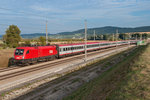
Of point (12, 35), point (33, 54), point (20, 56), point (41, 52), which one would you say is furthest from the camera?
point (12, 35)

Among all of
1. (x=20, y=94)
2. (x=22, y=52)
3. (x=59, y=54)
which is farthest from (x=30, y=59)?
(x=20, y=94)

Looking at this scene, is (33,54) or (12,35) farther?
(12,35)

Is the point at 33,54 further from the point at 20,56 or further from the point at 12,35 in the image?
the point at 12,35

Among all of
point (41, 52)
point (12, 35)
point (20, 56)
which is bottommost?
point (20, 56)

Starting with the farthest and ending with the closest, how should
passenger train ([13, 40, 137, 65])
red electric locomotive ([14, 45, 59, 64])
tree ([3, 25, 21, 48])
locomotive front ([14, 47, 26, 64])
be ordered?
tree ([3, 25, 21, 48])
passenger train ([13, 40, 137, 65])
red electric locomotive ([14, 45, 59, 64])
locomotive front ([14, 47, 26, 64])

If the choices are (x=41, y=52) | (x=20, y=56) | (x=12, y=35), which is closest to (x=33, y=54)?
(x=41, y=52)

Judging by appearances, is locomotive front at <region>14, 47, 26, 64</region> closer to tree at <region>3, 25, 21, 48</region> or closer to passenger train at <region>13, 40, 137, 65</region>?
passenger train at <region>13, 40, 137, 65</region>

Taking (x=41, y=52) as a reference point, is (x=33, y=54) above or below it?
below

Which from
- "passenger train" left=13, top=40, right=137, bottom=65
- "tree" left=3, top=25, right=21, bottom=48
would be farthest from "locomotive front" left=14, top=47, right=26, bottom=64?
"tree" left=3, top=25, right=21, bottom=48

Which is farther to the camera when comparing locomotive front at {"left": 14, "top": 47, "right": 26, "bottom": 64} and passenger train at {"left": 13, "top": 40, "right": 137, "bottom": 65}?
passenger train at {"left": 13, "top": 40, "right": 137, "bottom": 65}

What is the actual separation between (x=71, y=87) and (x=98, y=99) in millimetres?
6149

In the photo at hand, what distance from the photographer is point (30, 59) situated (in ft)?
80.7

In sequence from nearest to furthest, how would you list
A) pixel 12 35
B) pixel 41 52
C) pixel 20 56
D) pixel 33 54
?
pixel 20 56 < pixel 33 54 < pixel 41 52 < pixel 12 35

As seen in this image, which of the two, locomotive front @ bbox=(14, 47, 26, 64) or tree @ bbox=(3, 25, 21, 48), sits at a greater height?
tree @ bbox=(3, 25, 21, 48)
